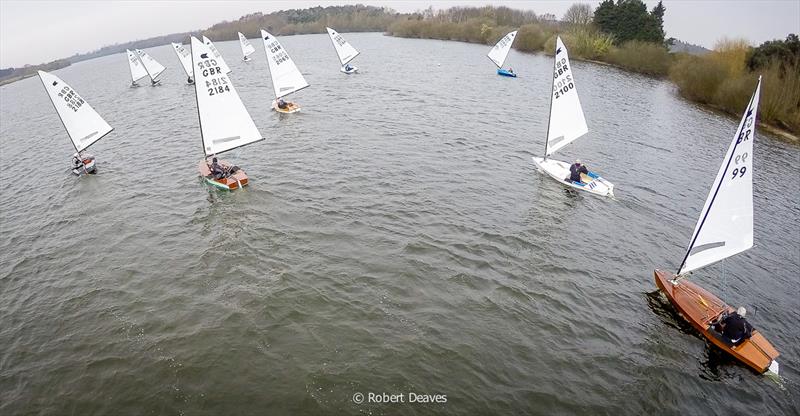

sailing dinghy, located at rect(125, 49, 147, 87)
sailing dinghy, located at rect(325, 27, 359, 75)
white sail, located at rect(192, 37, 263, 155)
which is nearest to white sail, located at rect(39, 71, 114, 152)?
white sail, located at rect(192, 37, 263, 155)

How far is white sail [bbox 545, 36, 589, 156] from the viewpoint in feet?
98.5

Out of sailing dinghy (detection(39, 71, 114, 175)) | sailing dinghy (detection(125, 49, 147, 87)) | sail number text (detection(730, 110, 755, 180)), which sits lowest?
sailing dinghy (detection(125, 49, 147, 87))

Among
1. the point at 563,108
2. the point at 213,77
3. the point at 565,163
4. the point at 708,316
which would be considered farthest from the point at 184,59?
the point at 708,316

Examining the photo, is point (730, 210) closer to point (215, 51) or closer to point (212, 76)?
point (212, 76)

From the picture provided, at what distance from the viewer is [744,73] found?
5703cm

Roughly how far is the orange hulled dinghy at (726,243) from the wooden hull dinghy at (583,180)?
→ 414 inches

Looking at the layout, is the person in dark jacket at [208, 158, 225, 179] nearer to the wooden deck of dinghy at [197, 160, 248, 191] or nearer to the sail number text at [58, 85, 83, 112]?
the wooden deck of dinghy at [197, 160, 248, 191]

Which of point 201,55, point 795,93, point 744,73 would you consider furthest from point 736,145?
point 744,73

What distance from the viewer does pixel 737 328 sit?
16.1 meters

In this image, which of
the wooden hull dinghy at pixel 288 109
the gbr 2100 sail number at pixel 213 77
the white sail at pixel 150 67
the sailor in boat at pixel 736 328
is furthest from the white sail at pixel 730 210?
the white sail at pixel 150 67

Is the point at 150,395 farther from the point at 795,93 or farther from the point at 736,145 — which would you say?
the point at 795,93

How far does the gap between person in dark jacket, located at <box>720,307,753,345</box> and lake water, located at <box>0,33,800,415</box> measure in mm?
993

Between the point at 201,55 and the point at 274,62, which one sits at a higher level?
the point at 201,55

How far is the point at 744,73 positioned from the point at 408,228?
60.1 metres
